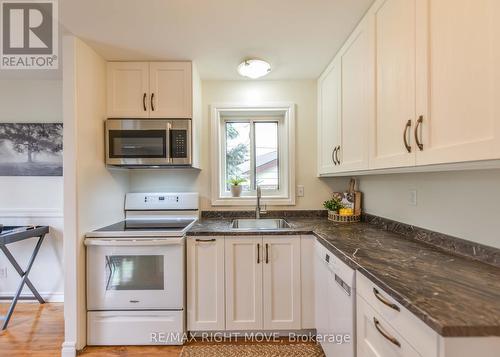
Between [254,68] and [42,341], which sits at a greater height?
[254,68]

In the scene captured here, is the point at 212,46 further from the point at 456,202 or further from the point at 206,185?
the point at 456,202

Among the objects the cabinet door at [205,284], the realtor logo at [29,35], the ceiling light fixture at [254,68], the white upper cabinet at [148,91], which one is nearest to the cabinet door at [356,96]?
the ceiling light fixture at [254,68]

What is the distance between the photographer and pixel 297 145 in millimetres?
2482

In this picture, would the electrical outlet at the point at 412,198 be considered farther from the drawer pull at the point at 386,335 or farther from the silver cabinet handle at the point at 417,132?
the drawer pull at the point at 386,335

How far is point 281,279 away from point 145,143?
1.55m

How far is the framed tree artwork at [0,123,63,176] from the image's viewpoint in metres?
2.38

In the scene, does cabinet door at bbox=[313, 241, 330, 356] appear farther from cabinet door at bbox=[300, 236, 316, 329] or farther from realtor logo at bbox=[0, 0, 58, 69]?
realtor logo at bbox=[0, 0, 58, 69]

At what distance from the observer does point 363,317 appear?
1.08 metres

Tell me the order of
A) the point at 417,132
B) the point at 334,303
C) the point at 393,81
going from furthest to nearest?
the point at 334,303
the point at 393,81
the point at 417,132

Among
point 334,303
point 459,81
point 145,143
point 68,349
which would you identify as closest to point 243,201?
point 145,143

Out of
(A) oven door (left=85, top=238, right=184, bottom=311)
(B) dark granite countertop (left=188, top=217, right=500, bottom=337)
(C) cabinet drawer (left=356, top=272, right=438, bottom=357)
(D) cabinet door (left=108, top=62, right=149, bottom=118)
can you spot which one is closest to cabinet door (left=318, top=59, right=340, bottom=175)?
(B) dark granite countertop (left=188, top=217, right=500, bottom=337)

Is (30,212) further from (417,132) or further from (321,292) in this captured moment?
(417,132)

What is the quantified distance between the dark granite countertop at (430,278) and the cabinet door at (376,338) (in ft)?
0.49

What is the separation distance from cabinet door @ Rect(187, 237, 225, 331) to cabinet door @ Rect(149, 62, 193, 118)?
42.6 inches
